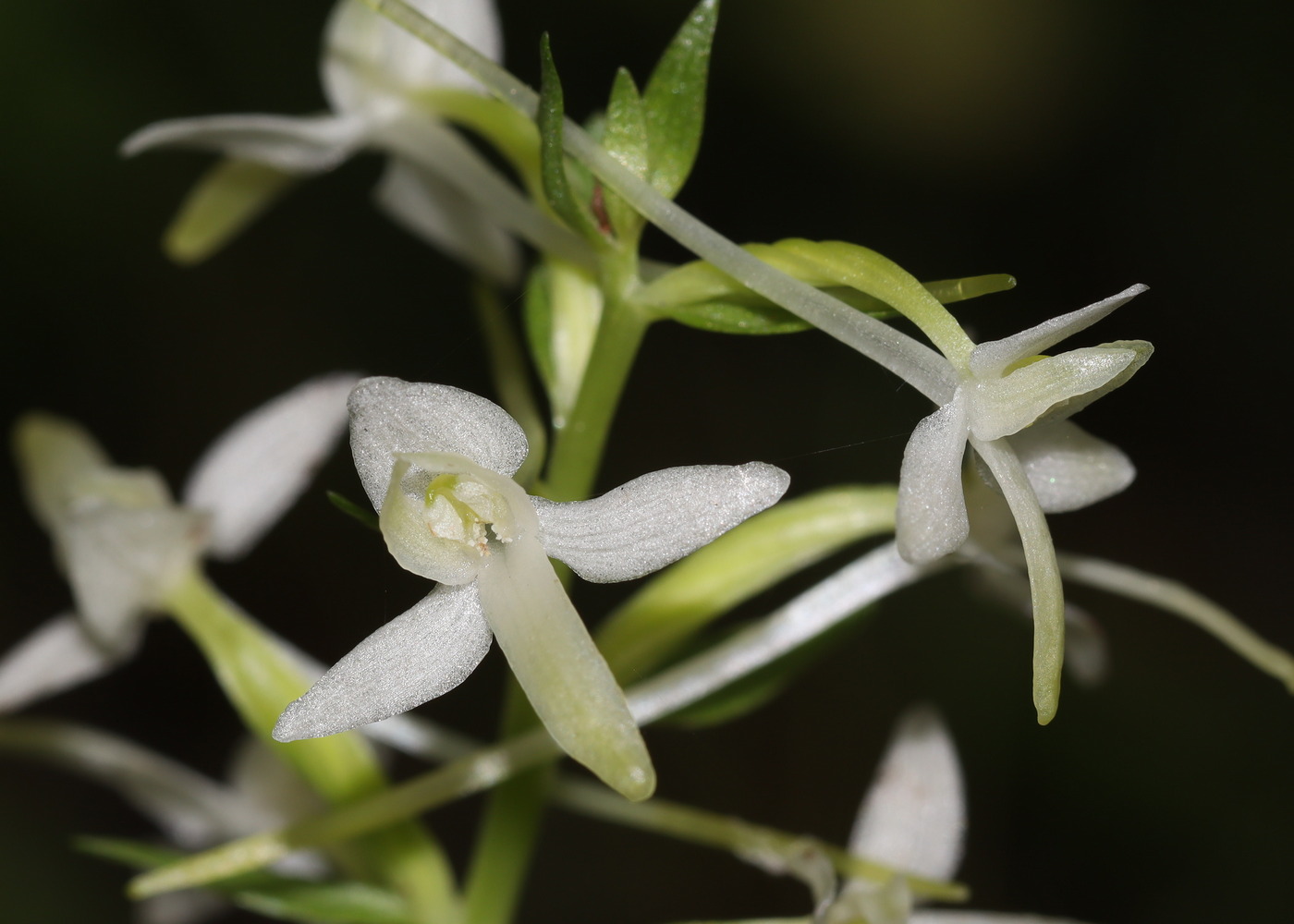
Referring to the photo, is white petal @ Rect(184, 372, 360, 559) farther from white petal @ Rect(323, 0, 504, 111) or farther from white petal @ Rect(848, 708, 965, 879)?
white petal @ Rect(848, 708, 965, 879)

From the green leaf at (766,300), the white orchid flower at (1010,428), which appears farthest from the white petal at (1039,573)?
the green leaf at (766,300)

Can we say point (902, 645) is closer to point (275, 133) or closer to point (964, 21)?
point (964, 21)

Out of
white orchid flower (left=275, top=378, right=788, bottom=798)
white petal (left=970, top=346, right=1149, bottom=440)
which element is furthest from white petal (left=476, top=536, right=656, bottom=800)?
white petal (left=970, top=346, right=1149, bottom=440)

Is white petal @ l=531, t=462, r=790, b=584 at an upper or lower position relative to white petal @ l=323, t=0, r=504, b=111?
lower

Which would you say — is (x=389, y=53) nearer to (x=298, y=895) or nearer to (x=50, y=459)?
(x=50, y=459)

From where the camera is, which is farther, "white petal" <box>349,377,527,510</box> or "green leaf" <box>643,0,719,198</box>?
"green leaf" <box>643,0,719,198</box>

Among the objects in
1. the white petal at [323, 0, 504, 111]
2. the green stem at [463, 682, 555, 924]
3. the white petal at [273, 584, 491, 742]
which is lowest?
the green stem at [463, 682, 555, 924]
